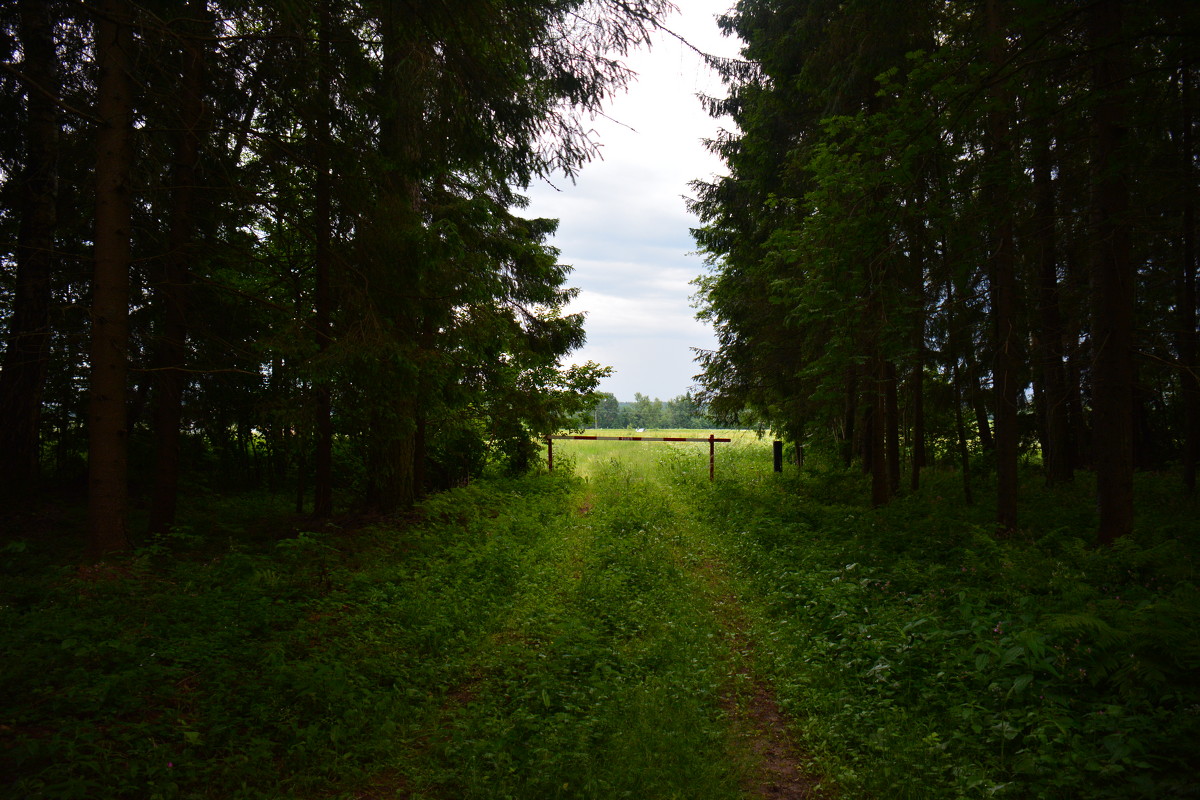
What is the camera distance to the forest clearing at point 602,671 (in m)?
3.47

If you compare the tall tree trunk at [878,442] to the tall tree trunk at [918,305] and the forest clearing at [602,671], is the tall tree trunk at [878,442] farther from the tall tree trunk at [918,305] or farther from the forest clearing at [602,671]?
the forest clearing at [602,671]

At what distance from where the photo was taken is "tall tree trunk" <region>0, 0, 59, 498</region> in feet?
25.7

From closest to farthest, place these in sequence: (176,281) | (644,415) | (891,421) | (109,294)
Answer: (109,294) < (176,281) < (891,421) < (644,415)

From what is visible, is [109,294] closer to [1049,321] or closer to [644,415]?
[1049,321]

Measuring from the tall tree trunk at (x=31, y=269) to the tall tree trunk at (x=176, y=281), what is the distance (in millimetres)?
1503

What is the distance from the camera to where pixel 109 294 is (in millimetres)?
6121

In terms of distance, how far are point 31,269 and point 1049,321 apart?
16.0m

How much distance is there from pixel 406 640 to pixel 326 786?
1.96 metres

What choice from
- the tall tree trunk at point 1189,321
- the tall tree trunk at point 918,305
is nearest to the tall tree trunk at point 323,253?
the tall tree trunk at point 918,305

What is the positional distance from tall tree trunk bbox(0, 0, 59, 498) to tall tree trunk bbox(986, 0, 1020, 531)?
1190cm

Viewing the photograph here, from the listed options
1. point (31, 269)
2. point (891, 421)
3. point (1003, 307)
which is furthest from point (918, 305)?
→ point (31, 269)

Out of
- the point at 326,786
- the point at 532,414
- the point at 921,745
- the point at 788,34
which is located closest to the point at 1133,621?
the point at 921,745

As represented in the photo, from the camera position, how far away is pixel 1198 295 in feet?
35.8

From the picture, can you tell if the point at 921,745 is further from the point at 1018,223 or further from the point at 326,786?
the point at 1018,223
